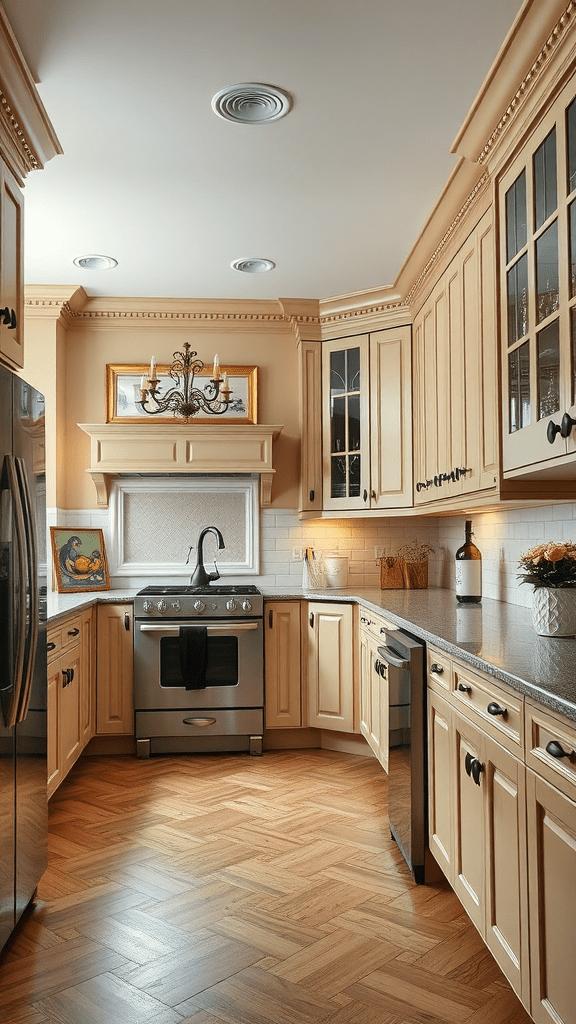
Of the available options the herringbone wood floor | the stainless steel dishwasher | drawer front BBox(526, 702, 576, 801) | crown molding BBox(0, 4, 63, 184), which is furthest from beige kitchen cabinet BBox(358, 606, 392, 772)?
crown molding BBox(0, 4, 63, 184)

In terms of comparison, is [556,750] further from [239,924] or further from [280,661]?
[280,661]

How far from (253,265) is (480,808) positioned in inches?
128

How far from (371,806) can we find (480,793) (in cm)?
171

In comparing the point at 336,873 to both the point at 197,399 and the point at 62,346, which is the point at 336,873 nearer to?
the point at 197,399

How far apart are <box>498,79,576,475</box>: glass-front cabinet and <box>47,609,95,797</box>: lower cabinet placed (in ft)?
6.93

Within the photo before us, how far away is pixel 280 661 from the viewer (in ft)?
15.7

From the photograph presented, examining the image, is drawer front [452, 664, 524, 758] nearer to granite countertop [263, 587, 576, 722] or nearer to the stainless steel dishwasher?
granite countertop [263, 587, 576, 722]

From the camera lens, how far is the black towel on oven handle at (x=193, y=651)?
465 centimetres

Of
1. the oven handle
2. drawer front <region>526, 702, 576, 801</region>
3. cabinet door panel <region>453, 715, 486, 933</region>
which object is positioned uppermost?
drawer front <region>526, 702, 576, 801</region>

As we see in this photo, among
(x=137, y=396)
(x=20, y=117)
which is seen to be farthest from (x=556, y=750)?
(x=137, y=396)

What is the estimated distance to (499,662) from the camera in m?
2.11

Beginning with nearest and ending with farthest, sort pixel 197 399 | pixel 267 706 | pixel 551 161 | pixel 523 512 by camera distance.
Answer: pixel 551 161 < pixel 523 512 < pixel 197 399 < pixel 267 706

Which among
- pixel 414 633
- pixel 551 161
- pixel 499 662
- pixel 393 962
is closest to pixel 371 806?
pixel 414 633

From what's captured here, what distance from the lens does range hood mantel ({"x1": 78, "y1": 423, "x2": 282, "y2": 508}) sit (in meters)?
4.97
